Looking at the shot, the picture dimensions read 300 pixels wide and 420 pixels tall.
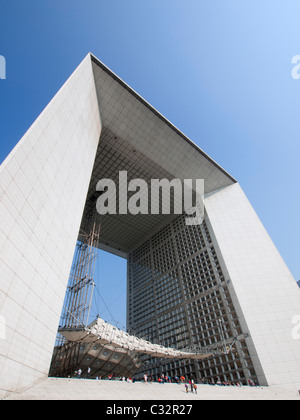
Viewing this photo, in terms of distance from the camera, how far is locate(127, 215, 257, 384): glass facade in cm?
2269

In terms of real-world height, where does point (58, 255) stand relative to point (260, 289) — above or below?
below

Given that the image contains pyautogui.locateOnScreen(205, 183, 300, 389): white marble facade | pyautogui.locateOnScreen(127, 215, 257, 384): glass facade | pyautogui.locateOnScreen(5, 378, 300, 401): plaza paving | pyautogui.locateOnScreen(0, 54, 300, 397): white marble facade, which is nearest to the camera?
pyautogui.locateOnScreen(5, 378, 300, 401): plaza paving

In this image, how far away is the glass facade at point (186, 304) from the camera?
2269cm

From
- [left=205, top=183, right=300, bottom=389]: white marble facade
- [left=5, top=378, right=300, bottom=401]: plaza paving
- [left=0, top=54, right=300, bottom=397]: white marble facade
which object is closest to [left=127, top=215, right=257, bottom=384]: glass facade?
[left=205, top=183, right=300, bottom=389]: white marble facade

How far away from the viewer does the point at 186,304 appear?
29.2 meters

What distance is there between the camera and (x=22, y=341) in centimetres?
1008

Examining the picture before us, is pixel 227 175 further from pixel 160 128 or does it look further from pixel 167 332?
pixel 167 332

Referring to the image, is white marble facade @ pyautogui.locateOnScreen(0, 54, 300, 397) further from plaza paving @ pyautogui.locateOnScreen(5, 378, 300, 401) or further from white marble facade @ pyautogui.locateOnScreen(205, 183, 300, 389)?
plaza paving @ pyautogui.locateOnScreen(5, 378, 300, 401)

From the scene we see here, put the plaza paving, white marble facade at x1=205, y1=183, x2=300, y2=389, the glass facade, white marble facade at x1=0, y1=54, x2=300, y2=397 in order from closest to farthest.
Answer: the plaza paving → white marble facade at x1=0, y1=54, x2=300, y2=397 → white marble facade at x1=205, y1=183, x2=300, y2=389 → the glass facade

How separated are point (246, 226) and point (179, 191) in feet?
31.2

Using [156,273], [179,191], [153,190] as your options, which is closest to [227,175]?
[179,191]

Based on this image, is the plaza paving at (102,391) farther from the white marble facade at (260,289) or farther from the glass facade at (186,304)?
the glass facade at (186,304)

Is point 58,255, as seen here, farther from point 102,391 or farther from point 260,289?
point 260,289

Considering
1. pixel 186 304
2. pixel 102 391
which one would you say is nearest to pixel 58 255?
pixel 102 391
